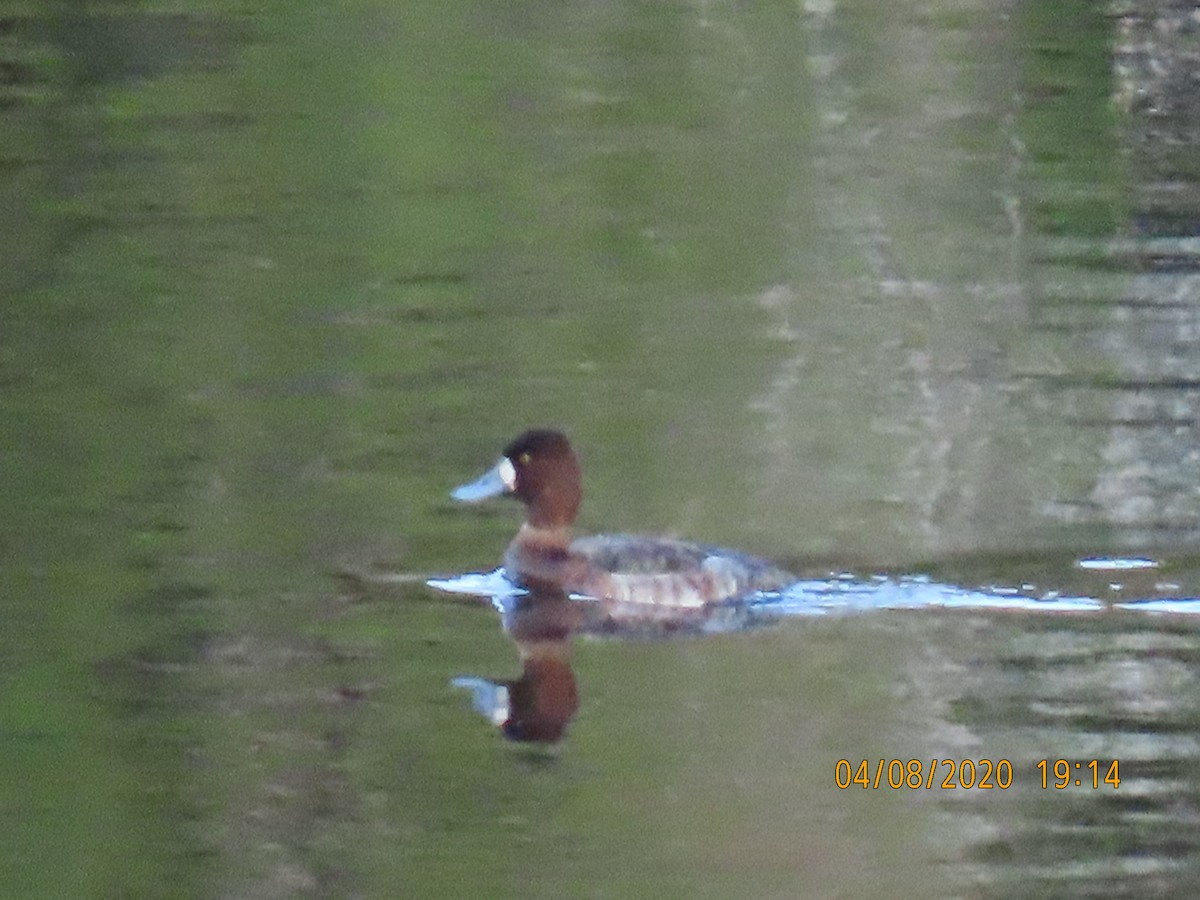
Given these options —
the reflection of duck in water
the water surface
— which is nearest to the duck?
the reflection of duck in water

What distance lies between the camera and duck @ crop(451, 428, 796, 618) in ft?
32.7

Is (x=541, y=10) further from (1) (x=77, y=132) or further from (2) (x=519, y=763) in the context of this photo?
(2) (x=519, y=763)

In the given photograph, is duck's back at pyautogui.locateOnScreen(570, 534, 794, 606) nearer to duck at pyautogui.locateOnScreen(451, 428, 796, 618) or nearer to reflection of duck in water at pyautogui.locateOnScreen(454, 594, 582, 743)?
duck at pyautogui.locateOnScreen(451, 428, 796, 618)

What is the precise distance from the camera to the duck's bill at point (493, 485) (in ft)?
35.2

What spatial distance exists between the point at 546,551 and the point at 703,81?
13.2 metres

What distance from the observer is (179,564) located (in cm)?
1037

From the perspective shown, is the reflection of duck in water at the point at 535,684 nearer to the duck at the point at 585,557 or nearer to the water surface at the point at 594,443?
the water surface at the point at 594,443

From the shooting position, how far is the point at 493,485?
1075cm

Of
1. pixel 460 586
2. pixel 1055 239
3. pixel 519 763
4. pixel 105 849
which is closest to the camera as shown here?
pixel 105 849

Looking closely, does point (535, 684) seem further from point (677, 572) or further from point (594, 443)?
point (594, 443)

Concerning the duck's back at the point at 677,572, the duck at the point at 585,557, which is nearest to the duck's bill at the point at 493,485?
the duck at the point at 585,557

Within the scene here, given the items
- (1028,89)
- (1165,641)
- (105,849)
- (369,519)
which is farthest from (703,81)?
(105,849)

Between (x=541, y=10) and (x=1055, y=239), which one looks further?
(x=541, y=10)

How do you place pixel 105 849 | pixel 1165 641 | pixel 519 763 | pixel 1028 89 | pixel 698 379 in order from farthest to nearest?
pixel 1028 89 → pixel 698 379 → pixel 1165 641 → pixel 519 763 → pixel 105 849
